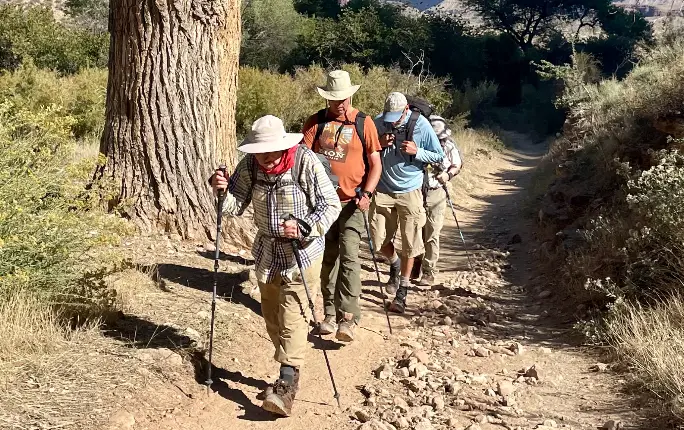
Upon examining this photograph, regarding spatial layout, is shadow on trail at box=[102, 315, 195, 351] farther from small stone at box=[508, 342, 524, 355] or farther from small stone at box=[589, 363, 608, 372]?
small stone at box=[589, 363, 608, 372]

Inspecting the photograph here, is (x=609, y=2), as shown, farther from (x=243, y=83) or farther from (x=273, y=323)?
(x=273, y=323)

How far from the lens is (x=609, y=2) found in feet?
146

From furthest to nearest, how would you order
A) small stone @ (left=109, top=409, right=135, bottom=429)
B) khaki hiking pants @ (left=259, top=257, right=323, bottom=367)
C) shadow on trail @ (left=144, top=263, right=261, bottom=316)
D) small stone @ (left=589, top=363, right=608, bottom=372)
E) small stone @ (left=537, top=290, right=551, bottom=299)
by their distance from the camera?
small stone @ (left=537, top=290, right=551, bottom=299)
shadow on trail @ (left=144, top=263, right=261, bottom=316)
small stone @ (left=589, top=363, right=608, bottom=372)
khaki hiking pants @ (left=259, top=257, right=323, bottom=367)
small stone @ (left=109, top=409, right=135, bottom=429)

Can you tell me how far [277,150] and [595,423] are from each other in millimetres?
2596

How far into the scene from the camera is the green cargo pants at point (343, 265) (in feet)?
18.6

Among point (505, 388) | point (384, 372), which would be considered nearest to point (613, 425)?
point (505, 388)

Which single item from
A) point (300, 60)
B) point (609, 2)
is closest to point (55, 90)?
point (300, 60)

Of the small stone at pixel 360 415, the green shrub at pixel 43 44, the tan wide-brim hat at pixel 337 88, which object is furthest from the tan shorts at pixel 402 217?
the green shrub at pixel 43 44

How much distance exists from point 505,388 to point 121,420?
2507mm

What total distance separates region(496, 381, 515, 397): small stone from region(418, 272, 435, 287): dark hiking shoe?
9.79 feet

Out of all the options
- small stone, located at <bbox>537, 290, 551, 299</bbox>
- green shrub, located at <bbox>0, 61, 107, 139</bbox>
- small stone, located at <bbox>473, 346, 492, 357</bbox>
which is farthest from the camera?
green shrub, located at <bbox>0, 61, 107, 139</bbox>

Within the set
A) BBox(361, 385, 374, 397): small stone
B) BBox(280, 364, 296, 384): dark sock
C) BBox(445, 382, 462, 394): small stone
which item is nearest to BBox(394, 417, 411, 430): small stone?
BBox(361, 385, 374, 397): small stone

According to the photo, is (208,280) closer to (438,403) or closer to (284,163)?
(284,163)

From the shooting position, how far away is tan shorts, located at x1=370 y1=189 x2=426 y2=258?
679 centimetres
